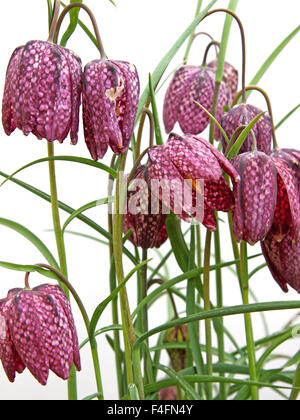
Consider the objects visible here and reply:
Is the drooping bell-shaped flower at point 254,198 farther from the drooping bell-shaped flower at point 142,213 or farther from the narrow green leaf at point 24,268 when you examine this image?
the narrow green leaf at point 24,268

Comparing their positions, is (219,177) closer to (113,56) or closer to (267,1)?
(113,56)

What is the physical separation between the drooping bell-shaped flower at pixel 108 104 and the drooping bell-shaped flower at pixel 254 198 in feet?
0.57

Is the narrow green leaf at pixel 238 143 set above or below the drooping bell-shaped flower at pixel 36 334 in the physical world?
above

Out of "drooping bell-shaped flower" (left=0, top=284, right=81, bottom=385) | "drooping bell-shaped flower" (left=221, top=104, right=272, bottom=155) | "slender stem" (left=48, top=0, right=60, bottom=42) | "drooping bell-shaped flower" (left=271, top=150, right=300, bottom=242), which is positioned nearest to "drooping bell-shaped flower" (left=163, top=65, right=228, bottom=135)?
"drooping bell-shaped flower" (left=221, top=104, right=272, bottom=155)

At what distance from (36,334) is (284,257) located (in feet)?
1.30

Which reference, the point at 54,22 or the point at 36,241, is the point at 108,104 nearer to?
the point at 54,22

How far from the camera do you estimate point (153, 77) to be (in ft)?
3.46

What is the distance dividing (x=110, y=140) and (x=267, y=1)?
193 cm

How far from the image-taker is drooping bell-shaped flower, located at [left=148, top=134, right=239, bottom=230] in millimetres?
954

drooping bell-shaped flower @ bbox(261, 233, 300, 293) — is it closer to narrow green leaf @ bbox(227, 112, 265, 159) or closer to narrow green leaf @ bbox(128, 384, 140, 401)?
narrow green leaf @ bbox(227, 112, 265, 159)

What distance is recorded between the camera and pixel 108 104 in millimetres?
929

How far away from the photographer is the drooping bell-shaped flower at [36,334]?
940 mm

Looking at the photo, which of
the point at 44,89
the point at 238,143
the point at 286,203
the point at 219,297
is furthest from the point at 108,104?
the point at 219,297

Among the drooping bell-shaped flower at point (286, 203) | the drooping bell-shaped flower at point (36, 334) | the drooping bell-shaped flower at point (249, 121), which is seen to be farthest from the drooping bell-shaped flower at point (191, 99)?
the drooping bell-shaped flower at point (36, 334)
